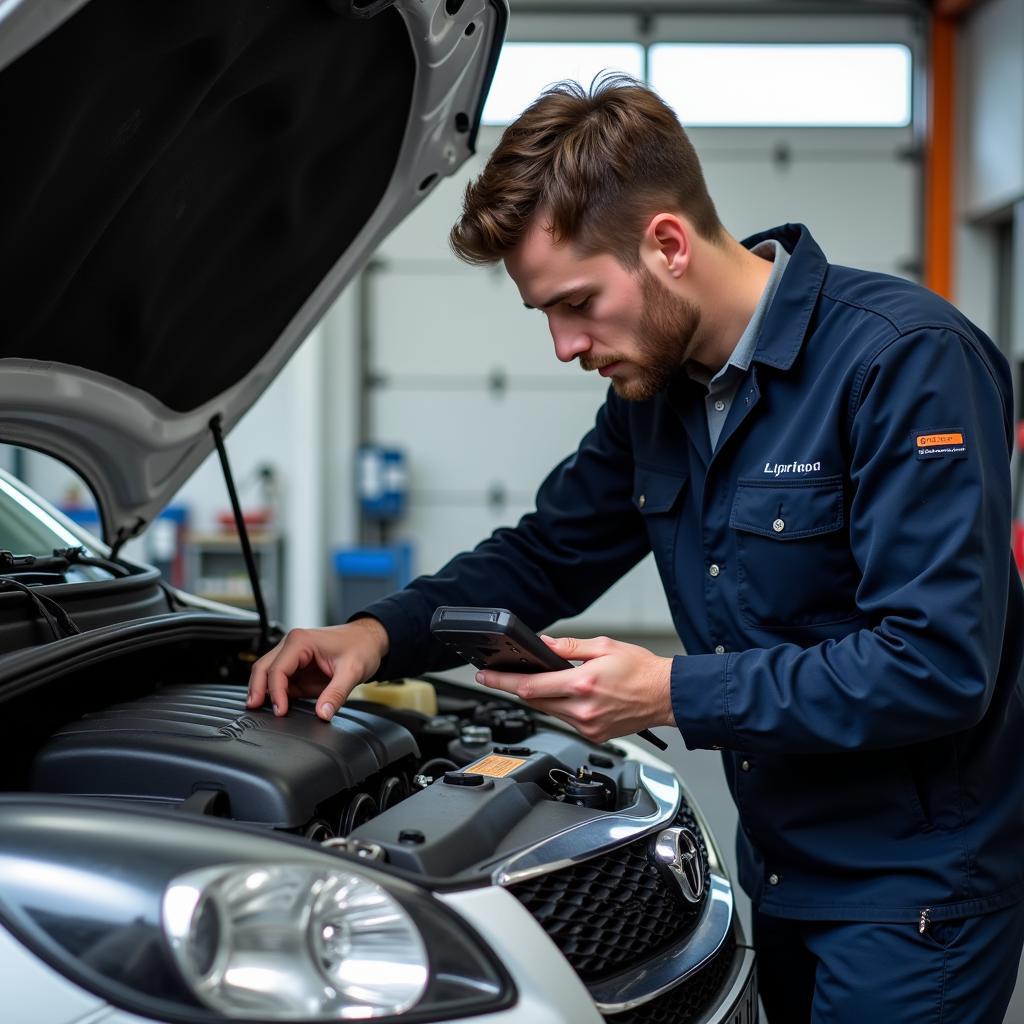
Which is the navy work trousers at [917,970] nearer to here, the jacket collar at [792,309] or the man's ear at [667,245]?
the jacket collar at [792,309]

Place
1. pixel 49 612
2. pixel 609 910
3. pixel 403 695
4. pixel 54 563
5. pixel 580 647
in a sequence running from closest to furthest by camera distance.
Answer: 1. pixel 609 910
2. pixel 580 647
3. pixel 49 612
4. pixel 54 563
5. pixel 403 695

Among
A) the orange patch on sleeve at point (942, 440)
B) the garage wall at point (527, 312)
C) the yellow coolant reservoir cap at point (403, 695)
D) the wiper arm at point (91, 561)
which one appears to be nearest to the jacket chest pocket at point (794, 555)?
the orange patch on sleeve at point (942, 440)

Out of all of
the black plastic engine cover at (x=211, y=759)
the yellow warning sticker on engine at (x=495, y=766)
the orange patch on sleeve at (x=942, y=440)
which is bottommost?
the yellow warning sticker on engine at (x=495, y=766)

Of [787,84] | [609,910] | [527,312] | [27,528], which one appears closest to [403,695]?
[27,528]

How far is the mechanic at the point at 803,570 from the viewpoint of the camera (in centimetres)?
112

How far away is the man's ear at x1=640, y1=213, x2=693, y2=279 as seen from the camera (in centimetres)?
131

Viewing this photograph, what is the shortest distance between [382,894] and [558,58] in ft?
22.6

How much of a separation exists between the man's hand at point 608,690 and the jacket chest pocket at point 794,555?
0.17 m

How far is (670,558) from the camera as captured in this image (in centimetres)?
149

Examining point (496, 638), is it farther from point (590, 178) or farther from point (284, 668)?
point (590, 178)

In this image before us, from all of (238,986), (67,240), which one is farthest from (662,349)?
(238,986)

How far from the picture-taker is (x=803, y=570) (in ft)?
4.14

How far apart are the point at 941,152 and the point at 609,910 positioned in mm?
6919

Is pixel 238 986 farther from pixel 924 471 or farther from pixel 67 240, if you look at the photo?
pixel 67 240
